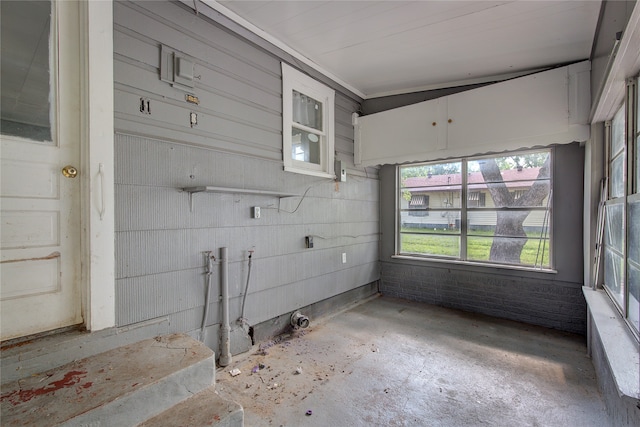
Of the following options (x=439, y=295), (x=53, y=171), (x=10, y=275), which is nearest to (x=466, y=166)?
(x=439, y=295)

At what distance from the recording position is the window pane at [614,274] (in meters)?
2.02

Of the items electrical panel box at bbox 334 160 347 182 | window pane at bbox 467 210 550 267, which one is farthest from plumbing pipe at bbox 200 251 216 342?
window pane at bbox 467 210 550 267

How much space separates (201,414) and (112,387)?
474mm

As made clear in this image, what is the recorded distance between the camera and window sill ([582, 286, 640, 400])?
1318 millimetres

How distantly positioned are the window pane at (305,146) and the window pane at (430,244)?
189 centimetres

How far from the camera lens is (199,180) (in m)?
2.32

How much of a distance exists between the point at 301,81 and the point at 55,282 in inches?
110

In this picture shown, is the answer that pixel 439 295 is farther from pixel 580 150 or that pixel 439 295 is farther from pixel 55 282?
pixel 55 282

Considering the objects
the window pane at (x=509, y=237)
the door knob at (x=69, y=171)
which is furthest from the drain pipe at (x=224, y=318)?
the window pane at (x=509, y=237)

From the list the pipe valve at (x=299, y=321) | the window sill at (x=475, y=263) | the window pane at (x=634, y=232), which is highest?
the window pane at (x=634, y=232)

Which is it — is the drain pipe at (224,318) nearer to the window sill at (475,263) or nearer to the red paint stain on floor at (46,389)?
the red paint stain on floor at (46,389)

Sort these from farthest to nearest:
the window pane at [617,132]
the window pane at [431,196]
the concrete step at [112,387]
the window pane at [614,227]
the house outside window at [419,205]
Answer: the house outside window at [419,205], the window pane at [431,196], the window pane at [617,132], the window pane at [614,227], the concrete step at [112,387]

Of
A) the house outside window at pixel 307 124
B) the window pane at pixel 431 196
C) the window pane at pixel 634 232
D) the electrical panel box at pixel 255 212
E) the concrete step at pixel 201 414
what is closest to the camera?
the concrete step at pixel 201 414

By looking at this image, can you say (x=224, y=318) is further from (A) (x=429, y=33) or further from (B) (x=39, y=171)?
(A) (x=429, y=33)
